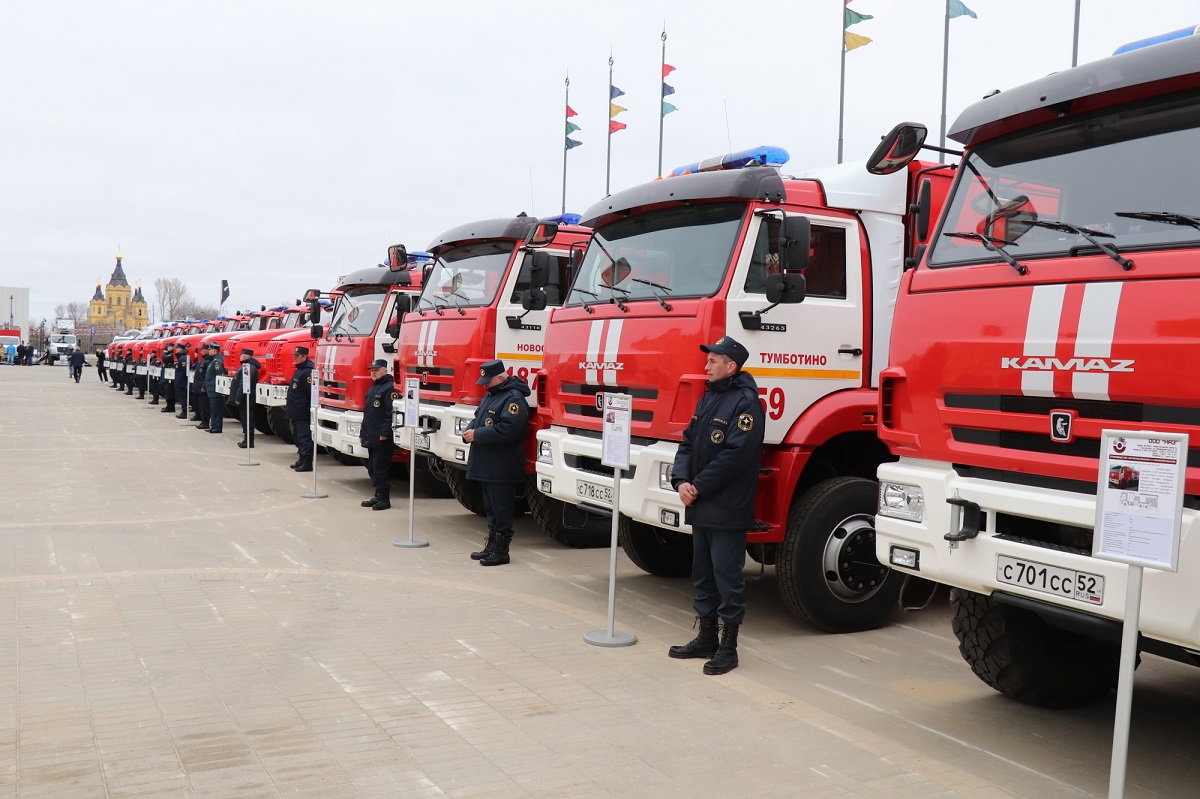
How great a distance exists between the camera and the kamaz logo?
4031 mm

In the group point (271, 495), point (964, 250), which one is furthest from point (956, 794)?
point (271, 495)

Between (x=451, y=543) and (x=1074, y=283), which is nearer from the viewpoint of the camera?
(x=1074, y=283)

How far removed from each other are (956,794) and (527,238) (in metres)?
6.74

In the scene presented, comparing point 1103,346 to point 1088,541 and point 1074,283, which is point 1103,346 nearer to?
point 1074,283

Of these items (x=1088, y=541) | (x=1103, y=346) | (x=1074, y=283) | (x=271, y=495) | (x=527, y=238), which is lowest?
(x=271, y=495)

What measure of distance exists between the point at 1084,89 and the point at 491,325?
653cm

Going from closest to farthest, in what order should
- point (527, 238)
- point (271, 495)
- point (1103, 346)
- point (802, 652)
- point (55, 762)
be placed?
point (1103, 346), point (55, 762), point (802, 652), point (527, 238), point (271, 495)

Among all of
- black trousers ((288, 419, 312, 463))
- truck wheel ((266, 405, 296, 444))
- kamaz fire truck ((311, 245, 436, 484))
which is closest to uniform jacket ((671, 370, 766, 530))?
kamaz fire truck ((311, 245, 436, 484))

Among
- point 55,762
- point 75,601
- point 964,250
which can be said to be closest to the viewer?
point 55,762

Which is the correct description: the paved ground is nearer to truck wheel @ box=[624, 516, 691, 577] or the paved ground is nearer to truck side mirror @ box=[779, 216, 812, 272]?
truck wheel @ box=[624, 516, 691, 577]

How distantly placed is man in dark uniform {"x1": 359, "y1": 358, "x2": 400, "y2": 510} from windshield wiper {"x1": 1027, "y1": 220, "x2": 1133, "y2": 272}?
27.7ft

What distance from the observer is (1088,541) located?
427 cm

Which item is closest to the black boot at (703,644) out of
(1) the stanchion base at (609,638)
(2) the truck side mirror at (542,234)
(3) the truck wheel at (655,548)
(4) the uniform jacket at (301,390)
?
(1) the stanchion base at (609,638)

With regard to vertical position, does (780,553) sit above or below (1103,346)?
below
